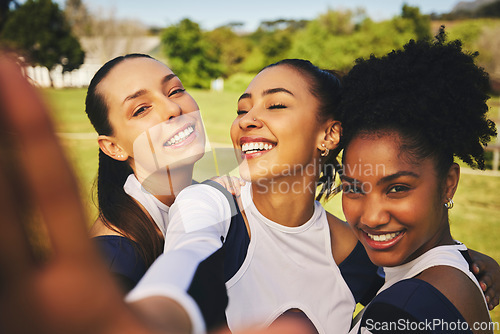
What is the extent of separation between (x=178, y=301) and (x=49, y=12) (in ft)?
159

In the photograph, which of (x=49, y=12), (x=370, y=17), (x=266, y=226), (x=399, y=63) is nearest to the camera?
(x=399, y=63)

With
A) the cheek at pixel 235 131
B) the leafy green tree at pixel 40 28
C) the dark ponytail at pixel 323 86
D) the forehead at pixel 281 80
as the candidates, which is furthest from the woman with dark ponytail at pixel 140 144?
the leafy green tree at pixel 40 28

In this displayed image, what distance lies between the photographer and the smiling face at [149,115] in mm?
1903

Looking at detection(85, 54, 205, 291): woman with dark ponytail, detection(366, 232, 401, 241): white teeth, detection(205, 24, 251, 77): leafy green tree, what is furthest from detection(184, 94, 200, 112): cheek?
detection(205, 24, 251, 77): leafy green tree

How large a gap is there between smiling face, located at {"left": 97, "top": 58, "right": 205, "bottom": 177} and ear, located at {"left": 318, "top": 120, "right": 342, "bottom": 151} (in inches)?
28.4

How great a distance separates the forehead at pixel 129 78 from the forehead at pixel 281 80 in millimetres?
531

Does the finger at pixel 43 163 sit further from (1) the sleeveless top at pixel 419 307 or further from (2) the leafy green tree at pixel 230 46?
(2) the leafy green tree at pixel 230 46

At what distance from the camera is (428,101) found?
1.73m

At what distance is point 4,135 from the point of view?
50 cm

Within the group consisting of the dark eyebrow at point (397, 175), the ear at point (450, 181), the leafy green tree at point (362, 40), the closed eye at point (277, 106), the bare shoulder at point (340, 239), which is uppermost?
the closed eye at point (277, 106)

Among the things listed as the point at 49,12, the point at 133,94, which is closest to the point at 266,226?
the point at 133,94

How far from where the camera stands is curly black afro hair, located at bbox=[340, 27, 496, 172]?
1.75 metres

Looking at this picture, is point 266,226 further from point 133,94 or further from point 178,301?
point 178,301

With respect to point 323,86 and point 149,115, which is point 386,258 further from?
point 149,115
